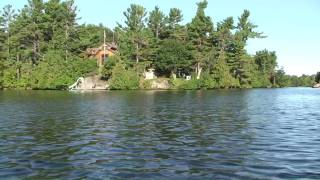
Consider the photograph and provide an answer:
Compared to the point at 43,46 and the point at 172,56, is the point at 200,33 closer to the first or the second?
the point at 172,56

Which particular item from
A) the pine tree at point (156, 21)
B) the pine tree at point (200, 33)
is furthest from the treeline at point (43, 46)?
the pine tree at point (200, 33)

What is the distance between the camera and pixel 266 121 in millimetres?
31000

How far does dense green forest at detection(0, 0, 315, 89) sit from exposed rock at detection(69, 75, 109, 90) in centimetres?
199

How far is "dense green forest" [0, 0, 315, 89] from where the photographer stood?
365 ft

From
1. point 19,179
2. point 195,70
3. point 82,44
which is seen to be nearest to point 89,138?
point 19,179

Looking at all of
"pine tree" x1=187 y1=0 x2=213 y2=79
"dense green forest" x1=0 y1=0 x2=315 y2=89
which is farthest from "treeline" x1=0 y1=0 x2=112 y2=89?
"pine tree" x1=187 y1=0 x2=213 y2=79

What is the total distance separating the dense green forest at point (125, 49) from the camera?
11125cm

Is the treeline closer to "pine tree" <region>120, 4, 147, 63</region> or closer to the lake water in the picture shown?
"pine tree" <region>120, 4, 147, 63</region>

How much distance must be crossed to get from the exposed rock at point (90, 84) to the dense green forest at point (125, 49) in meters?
1.99

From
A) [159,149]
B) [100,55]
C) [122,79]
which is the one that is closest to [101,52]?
[100,55]

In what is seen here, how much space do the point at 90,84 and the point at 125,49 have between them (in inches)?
496

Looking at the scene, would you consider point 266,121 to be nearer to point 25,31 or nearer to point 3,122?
point 3,122

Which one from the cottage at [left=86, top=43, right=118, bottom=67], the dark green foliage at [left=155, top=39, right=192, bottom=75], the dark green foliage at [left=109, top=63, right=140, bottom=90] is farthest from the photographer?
the cottage at [left=86, top=43, right=118, bottom=67]

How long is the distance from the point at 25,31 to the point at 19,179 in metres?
107
